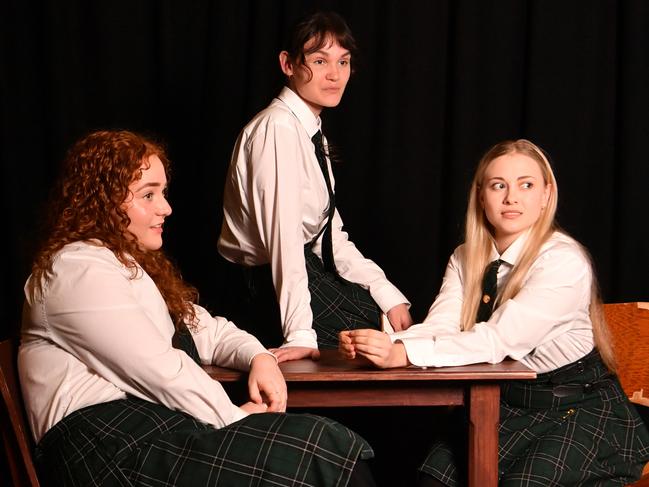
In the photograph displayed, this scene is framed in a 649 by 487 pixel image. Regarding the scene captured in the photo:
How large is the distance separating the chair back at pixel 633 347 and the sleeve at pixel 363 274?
26.4 inches

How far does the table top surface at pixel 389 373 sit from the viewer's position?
1987 millimetres

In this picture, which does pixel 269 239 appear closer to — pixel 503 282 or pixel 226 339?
pixel 226 339

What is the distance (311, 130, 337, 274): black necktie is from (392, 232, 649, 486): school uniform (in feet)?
1.64

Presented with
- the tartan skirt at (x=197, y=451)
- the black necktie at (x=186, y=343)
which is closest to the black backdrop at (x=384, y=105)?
the black necktie at (x=186, y=343)

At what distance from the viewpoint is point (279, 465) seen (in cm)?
177

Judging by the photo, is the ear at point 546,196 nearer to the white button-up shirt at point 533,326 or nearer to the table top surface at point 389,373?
the white button-up shirt at point 533,326

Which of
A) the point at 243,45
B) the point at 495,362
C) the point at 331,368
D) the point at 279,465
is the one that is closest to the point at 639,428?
the point at 495,362

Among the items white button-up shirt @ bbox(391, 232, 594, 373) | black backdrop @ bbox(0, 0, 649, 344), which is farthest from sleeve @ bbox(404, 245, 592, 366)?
black backdrop @ bbox(0, 0, 649, 344)

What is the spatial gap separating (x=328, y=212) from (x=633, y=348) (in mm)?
947

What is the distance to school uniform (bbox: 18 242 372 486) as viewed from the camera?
70.3 inches

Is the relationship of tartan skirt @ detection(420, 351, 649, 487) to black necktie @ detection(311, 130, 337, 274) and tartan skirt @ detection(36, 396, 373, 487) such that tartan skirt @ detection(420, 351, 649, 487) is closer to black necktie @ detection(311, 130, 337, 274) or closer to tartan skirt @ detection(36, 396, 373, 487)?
tartan skirt @ detection(36, 396, 373, 487)

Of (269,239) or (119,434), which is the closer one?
(119,434)

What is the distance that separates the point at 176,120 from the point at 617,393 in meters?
2.13

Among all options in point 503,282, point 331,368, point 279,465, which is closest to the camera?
point 279,465
